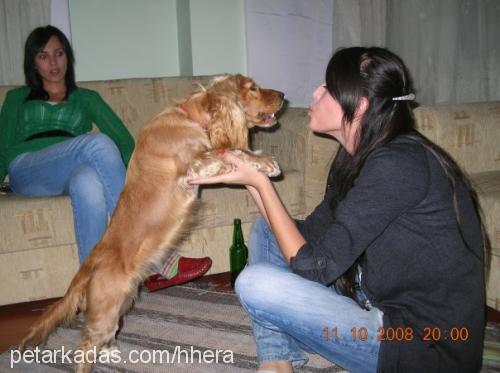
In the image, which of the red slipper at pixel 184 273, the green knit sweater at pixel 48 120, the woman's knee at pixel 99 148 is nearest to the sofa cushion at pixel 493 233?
the red slipper at pixel 184 273

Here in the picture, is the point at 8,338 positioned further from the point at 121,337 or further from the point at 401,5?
the point at 401,5

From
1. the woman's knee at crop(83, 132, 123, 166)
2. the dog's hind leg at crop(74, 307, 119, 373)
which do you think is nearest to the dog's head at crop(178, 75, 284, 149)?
the woman's knee at crop(83, 132, 123, 166)

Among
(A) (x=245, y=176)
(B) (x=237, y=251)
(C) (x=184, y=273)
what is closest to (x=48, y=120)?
(C) (x=184, y=273)

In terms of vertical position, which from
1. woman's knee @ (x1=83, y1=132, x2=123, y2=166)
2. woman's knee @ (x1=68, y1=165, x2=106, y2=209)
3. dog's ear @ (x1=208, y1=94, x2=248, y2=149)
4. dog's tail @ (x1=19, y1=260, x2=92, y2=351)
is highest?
dog's ear @ (x1=208, y1=94, x2=248, y2=149)

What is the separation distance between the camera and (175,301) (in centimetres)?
244

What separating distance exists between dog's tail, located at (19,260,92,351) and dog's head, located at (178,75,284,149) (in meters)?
0.75

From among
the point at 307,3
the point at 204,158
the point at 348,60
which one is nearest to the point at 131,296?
the point at 204,158

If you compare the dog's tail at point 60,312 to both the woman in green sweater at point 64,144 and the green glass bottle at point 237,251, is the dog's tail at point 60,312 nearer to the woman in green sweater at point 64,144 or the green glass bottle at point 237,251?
the woman in green sweater at point 64,144

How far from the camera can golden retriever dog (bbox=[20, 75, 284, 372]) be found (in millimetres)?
1673

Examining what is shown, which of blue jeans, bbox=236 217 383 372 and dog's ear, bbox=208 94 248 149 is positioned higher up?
dog's ear, bbox=208 94 248 149

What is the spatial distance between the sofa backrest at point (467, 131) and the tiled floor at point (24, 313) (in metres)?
0.89

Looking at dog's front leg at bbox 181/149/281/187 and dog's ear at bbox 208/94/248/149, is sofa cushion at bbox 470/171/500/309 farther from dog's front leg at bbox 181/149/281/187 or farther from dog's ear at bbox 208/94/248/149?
dog's ear at bbox 208/94/248/149

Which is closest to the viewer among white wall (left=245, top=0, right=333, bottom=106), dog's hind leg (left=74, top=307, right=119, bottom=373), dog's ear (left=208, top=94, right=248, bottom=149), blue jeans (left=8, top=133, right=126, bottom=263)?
dog's hind leg (left=74, top=307, right=119, bottom=373)

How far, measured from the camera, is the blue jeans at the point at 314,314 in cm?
122
